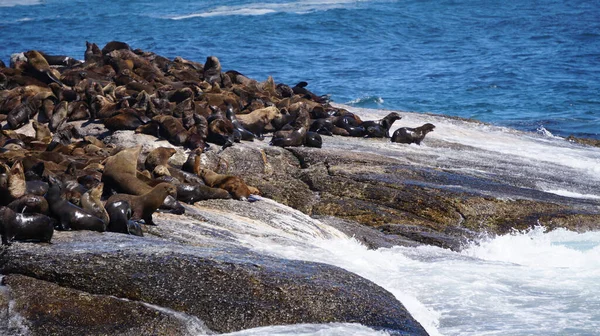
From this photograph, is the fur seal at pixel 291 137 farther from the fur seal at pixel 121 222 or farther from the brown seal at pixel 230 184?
the fur seal at pixel 121 222

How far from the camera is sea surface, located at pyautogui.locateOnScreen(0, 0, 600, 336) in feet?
27.6

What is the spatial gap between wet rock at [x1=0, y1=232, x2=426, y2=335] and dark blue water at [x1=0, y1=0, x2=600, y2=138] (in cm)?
1663

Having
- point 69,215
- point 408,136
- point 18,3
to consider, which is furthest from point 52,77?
point 18,3

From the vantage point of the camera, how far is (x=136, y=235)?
312 inches

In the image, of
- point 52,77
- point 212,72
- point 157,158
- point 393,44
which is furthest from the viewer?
point 393,44

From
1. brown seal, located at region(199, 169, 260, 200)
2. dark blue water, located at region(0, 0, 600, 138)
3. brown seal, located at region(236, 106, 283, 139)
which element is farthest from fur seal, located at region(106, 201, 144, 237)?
dark blue water, located at region(0, 0, 600, 138)

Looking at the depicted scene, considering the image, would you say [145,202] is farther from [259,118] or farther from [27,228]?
[259,118]

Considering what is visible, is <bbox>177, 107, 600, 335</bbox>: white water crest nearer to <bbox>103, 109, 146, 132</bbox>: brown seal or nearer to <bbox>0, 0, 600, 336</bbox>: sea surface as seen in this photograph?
<bbox>0, 0, 600, 336</bbox>: sea surface

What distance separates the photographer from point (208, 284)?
6680 millimetres

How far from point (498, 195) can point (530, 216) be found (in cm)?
53

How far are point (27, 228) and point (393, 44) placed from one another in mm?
35360

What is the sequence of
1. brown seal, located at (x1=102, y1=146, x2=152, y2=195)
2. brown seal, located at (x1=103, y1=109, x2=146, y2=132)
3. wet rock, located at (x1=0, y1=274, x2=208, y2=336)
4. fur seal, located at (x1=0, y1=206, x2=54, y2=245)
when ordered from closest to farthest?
wet rock, located at (x1=0, y1=274, x2=208, y2=336) < fur seal, located at (x1=0, y1=206, x2=54, y2=245) < brown seal, located at (x1=102, y1=146, x2=152, y2=195) < brown seal, located at (x1=103, y1=109, x2=146, y2=132)

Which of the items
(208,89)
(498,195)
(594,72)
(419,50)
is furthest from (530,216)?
(419,50)

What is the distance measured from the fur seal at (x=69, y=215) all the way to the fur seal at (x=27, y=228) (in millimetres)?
540
